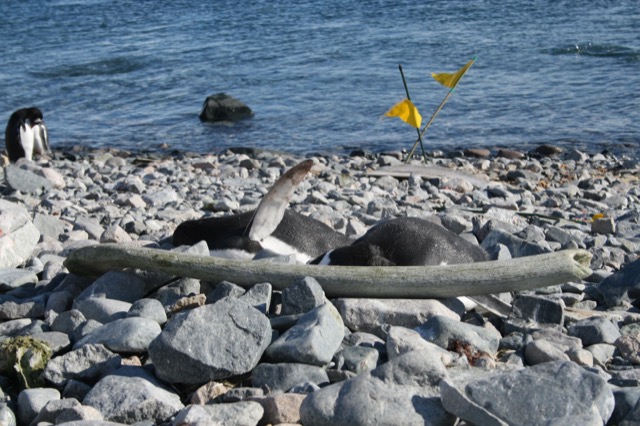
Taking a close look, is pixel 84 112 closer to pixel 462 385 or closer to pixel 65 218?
pixel 65 218

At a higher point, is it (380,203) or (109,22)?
(380,203)

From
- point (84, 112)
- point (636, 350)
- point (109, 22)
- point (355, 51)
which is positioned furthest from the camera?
point (109, 22)

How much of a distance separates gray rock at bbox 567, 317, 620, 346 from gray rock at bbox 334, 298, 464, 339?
1.76ft

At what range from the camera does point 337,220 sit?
20.7ft

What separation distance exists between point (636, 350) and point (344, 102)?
1329 cm

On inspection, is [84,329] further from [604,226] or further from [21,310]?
[604,226]

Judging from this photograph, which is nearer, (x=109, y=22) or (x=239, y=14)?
(x=239, y=14)

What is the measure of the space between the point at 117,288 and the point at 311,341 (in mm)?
1314

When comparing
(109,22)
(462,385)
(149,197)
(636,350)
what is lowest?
(109,22)

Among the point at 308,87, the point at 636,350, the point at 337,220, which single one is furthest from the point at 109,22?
the point at 636,350

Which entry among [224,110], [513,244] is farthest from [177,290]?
[224,110]

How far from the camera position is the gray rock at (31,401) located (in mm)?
2984

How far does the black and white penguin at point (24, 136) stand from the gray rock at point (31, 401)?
10.6 m

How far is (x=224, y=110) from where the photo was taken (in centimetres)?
1644
